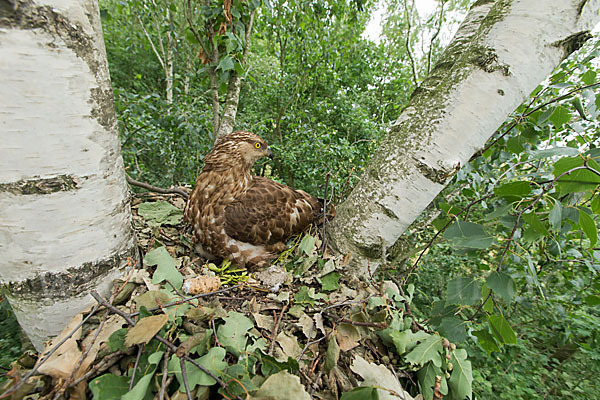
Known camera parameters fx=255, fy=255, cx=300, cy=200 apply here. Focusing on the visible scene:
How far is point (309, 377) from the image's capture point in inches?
35.5

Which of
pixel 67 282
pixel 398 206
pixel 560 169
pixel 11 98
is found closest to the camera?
pixel 11 98

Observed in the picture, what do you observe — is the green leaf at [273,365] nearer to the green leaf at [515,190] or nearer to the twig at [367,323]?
the twig at [367,323]

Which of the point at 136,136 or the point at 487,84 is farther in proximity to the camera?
the point at 136,136

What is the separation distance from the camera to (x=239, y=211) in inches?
70.7

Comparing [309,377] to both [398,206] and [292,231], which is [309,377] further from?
[292,231]

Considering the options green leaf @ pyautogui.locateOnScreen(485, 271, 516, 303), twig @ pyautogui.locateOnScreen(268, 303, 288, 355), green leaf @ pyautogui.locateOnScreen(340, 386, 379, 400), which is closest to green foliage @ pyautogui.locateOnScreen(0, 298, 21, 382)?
twig @ pyautogui.locateOnScreen(268, 303, 288, 355)

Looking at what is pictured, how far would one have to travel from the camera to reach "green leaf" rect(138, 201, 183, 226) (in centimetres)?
188

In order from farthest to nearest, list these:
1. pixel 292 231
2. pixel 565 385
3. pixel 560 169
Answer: pixel 565 385 → pixel 292 231 → pixel 560 169

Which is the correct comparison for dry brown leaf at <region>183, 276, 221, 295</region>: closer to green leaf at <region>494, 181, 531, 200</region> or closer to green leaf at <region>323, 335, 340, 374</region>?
green leaf at <region>323, 335, 340, 374</region>

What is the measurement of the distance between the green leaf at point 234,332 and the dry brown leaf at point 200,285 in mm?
304

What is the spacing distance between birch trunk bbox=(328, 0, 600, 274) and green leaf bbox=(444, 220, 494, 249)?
0.85 feet

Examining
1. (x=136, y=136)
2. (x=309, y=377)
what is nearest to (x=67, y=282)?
(x=309, y=377)

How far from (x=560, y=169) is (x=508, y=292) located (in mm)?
443

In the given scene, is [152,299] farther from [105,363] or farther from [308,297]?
[308,297]
